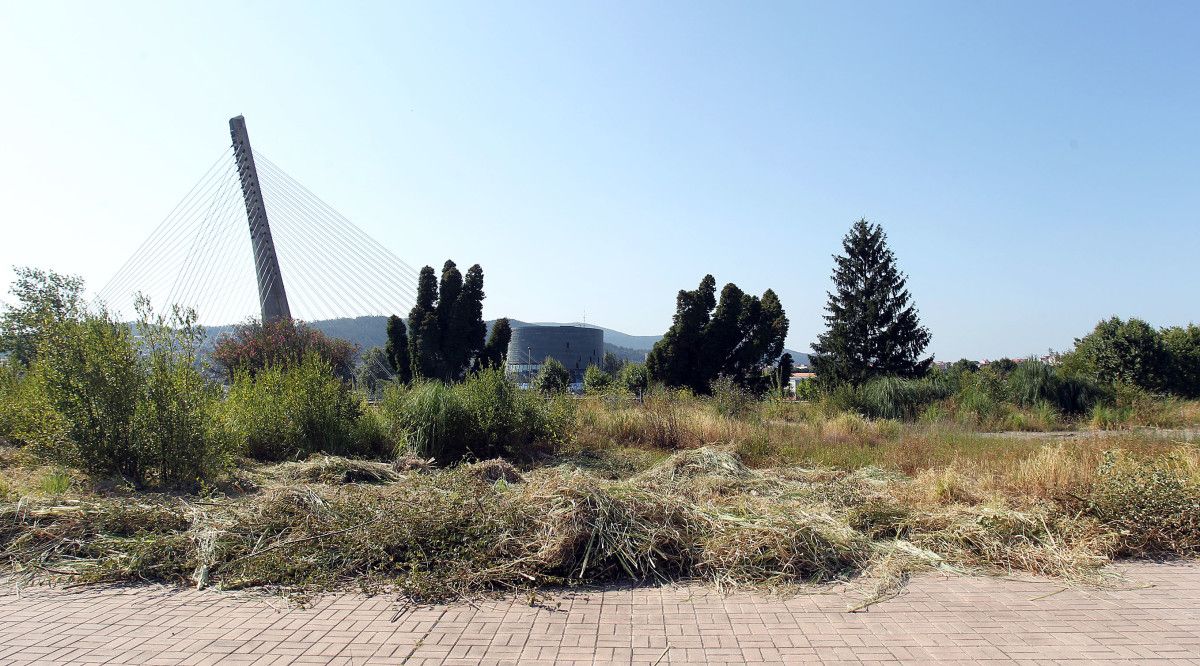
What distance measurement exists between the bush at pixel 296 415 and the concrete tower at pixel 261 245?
40.8 ft

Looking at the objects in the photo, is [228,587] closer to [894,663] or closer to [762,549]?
[762,549]

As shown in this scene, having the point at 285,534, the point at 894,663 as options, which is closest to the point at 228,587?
the point at 285,534

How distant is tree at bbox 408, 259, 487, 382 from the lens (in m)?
31.6

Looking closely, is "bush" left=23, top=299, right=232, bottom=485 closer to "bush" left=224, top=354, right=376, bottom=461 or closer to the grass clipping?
the grass clipping

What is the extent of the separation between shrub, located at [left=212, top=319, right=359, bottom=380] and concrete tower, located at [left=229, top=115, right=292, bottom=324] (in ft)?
2.83

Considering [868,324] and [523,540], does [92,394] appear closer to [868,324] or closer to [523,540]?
[523,540]

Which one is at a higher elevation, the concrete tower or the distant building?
the concrete tower

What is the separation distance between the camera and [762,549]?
4.82 meters

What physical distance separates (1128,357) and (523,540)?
83.9 feet

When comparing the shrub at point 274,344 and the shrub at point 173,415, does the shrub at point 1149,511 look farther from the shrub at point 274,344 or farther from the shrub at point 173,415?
the shrub at point 274,344

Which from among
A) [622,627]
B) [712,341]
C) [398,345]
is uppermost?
[712,341]

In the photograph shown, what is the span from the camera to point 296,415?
9.61m

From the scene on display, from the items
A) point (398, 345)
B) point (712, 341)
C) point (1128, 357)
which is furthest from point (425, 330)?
point (1128, 357)

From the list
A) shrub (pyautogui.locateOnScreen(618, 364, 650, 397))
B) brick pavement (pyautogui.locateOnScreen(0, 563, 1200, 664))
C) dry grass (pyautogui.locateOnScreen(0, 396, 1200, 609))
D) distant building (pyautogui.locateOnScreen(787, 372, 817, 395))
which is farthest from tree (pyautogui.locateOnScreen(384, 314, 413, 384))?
brick pavement (pyautogui.locateOnScreen(0, 563, 1200, 664))
